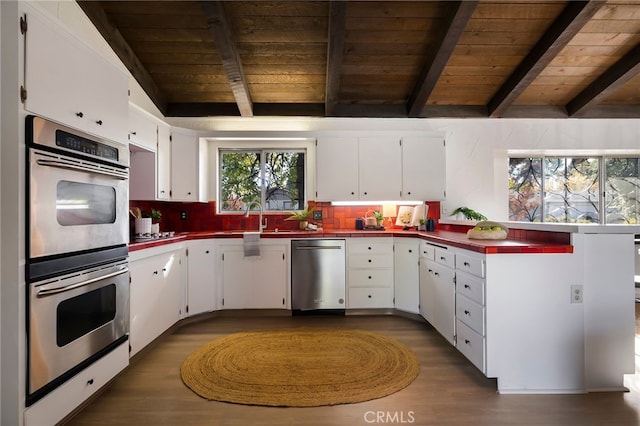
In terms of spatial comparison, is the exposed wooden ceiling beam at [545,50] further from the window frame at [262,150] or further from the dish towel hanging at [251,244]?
the dish towel hanging at [251,244]

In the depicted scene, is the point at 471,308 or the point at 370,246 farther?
the point at 370,246

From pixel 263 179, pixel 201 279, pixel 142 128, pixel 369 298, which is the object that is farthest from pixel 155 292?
pixel 369 298

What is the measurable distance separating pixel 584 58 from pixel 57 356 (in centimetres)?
534

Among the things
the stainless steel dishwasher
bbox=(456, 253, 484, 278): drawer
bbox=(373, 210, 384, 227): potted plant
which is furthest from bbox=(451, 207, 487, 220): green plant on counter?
bbox=(456, 253, 484, 278): drawer

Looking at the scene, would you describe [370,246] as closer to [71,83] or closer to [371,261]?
[371,261]

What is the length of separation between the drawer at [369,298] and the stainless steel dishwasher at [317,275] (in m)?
0.11

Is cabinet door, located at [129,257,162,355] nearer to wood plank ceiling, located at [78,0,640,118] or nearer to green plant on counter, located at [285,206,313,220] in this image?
green plant on counter, located at [285,206,313,220]

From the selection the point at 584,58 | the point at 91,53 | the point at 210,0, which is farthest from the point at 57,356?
the point at 584,58

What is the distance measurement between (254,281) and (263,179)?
143 centimetres

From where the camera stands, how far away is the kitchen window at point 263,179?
14.1ft

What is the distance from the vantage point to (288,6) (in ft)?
9.78

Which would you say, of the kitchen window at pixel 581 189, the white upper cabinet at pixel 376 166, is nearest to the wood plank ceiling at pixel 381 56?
the white upper cabinet at pixel 376 166

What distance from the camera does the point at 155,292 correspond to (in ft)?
9.00

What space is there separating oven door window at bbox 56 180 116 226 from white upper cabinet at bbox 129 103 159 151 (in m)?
1.10
